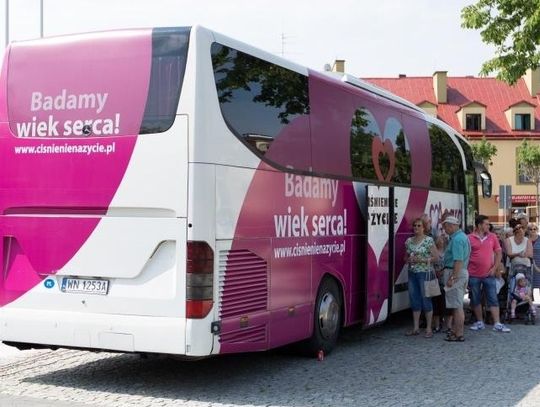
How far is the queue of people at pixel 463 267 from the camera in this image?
413 inches

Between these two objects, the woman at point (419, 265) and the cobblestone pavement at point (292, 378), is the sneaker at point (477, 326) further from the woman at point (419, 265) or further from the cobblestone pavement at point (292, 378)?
the cobblestone pavement at point (292, 378)

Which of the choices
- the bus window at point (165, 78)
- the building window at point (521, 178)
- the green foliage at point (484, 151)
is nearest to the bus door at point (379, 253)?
the bus window at point (165, 78)

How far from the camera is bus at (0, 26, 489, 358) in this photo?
6699 millimetres

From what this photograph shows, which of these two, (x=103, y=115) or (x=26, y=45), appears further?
(x=26, y=45)

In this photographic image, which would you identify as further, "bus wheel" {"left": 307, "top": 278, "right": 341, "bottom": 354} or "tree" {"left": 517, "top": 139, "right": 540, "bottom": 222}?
"tree" {"left": 517, "top": 139, "right": 540, "bottom": 222}

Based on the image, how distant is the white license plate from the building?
5211cm

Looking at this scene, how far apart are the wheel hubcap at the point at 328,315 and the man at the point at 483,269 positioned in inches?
134

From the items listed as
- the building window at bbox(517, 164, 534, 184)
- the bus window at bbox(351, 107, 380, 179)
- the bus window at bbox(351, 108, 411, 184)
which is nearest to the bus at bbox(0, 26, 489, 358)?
the bus window at bbox(351, 107, 380, 179)

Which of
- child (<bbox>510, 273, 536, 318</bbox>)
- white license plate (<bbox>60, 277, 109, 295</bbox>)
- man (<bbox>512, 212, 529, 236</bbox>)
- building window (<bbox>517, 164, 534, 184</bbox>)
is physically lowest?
child (<bbox>510, 273, 536, 318</bbox>)

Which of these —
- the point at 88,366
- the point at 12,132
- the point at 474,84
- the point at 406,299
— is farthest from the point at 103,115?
the point at 474,84

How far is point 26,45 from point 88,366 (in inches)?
140

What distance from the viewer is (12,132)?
7.44m

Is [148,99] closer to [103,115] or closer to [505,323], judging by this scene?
[103,115]

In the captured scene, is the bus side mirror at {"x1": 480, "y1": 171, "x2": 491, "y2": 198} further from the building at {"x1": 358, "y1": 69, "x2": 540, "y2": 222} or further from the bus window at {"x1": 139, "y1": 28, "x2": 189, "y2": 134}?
the building at {"x1": 358, "y1": 69, "x2": 540, "y2": 222}
